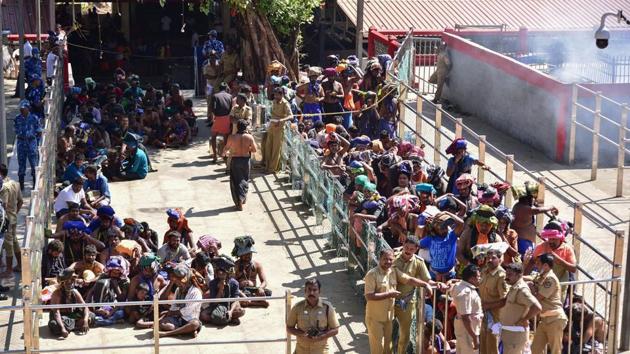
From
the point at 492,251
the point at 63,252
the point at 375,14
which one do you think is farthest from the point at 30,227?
the point at 375,14

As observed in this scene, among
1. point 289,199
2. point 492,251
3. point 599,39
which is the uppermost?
point 599,39

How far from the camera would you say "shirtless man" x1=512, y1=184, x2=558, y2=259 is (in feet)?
48.6

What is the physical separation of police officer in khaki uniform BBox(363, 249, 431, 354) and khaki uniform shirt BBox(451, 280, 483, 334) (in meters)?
0.65

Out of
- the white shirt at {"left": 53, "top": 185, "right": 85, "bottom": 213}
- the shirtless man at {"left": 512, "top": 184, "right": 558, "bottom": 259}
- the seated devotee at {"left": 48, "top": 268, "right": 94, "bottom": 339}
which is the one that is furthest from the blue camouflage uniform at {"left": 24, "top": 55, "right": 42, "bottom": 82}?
the shirtless man at {"left": 512, "top": 184, "right": 558, "bottom": 259}

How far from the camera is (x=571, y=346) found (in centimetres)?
1336

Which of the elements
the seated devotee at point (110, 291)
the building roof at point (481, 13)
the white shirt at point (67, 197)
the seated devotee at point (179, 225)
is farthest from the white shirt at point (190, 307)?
the building roof at point (481, 13)

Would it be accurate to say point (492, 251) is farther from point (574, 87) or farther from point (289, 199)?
point (574, 87)

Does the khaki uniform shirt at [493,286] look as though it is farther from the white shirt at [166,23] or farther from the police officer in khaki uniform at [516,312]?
the white shirt at [166,23]

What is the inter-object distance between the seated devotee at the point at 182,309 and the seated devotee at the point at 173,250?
89 centimetres

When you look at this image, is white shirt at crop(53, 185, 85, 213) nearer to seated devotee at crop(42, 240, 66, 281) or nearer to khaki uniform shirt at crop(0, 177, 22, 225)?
khaki uniform shirt at crop(0, 177, 22, 225)

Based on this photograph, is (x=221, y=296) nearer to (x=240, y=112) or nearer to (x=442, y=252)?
(x=442, y=252)

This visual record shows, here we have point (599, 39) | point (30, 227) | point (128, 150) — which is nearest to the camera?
point (30, 227)

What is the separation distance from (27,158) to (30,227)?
20.0 feet

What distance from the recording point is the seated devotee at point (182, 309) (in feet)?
47.1
